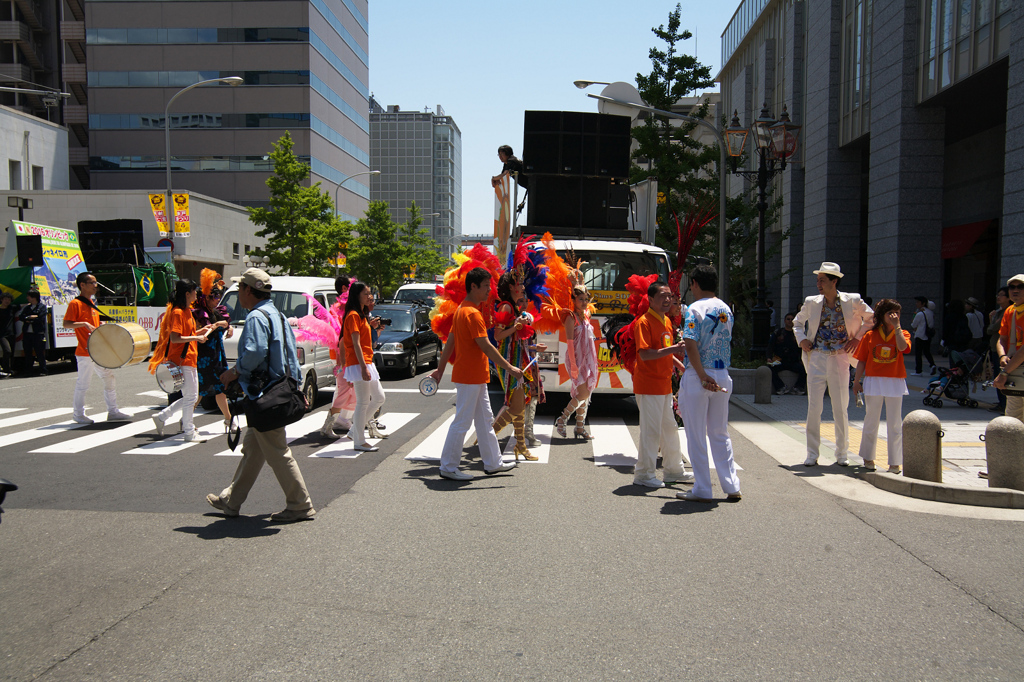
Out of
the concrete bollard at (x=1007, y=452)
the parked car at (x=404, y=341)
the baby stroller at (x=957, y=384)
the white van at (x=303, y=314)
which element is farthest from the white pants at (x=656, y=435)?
the parked car at (x=404, y=341)

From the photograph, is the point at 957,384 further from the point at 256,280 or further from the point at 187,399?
the point at 187,399

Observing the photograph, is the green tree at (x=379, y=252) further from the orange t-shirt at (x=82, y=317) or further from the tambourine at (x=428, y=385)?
the tambourine at (x=428, y=385)

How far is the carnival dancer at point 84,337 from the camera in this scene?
10.2 m

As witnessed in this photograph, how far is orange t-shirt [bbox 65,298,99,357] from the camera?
10227 millimetres

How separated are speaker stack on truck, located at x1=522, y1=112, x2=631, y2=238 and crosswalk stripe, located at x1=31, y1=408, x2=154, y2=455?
23.4ft

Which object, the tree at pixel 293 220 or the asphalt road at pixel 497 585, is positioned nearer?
the asphalt road at pixel 497 585

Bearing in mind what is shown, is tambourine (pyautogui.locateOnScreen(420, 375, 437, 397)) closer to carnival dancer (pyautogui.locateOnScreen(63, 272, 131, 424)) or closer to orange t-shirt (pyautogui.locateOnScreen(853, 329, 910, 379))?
orange t-shirt (pyautogui.locateOnScreen(853, 329, 910, 379))

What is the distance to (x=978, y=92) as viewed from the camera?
19859 millimetres

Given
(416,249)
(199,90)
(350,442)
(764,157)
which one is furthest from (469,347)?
(416,249)

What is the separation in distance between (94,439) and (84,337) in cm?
158

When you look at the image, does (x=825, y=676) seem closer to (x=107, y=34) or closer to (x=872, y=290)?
(x=872, y=290)

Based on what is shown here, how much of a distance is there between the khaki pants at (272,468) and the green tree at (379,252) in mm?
49235

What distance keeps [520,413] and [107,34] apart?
58.4 meters

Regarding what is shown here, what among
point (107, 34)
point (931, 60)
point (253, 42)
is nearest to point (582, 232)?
point (931, 60)
